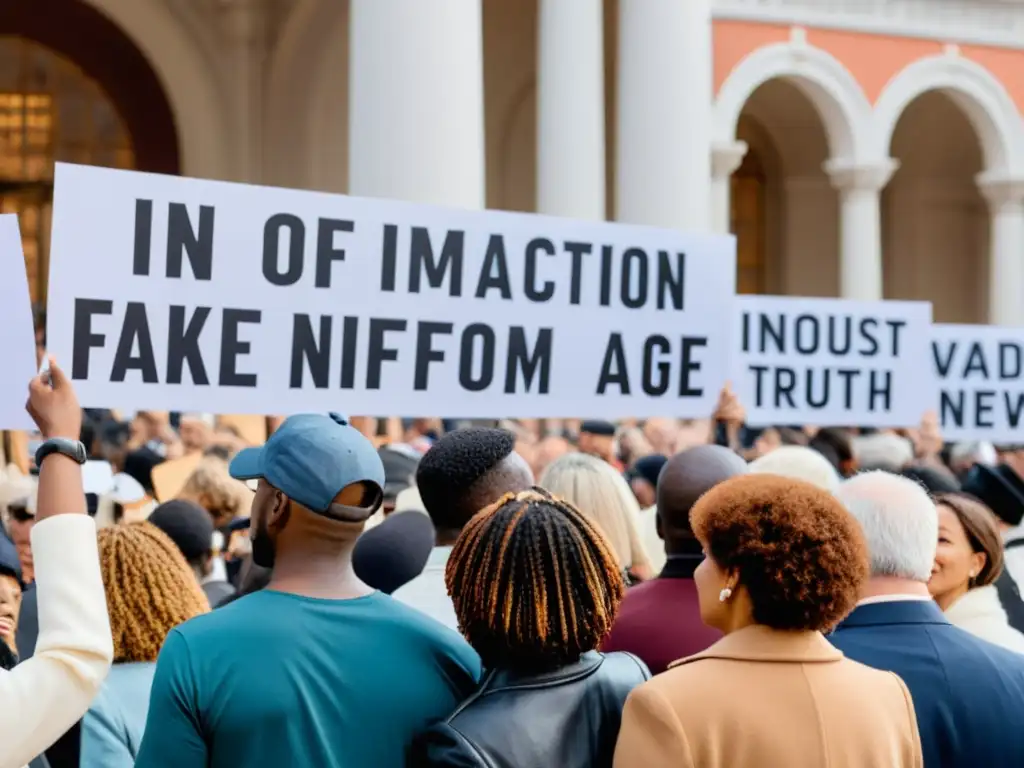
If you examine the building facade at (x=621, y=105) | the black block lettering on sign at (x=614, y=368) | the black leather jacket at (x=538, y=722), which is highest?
the building facade at (x=621, y=105)

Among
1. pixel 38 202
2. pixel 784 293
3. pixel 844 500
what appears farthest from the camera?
pixel 784 293

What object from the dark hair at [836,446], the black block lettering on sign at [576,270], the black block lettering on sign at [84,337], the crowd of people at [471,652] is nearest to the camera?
the crowd of people at [471,652]

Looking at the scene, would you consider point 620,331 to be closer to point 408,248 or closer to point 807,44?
point 408,248

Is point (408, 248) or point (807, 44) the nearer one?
point (408, 248)

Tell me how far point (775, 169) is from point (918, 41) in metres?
5.18

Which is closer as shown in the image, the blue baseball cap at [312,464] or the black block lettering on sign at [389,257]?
the blue baseball cap at [312,464]

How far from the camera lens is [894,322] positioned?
720 centimetres

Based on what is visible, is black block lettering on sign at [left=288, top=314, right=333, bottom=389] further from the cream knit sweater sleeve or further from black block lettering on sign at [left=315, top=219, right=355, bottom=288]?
the cream knit sweater sleeve

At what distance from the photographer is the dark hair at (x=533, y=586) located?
2355 millimetres

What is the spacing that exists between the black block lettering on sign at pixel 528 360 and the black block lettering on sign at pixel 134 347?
128 cm

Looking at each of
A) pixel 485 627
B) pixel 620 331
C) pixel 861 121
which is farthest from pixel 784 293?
pixel 485 627

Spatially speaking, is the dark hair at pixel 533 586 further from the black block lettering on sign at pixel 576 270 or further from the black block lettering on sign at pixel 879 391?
the black block lettering on sign at pixel 879 391

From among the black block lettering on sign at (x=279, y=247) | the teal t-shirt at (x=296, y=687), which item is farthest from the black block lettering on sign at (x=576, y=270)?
the teal t-shirt at (x=296, y=687)

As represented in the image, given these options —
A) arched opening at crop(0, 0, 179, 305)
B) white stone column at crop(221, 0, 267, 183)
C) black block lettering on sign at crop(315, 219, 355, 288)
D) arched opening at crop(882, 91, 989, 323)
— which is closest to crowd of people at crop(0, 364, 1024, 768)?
black block lettering on sign at crop(315, 219, 355, 288)
